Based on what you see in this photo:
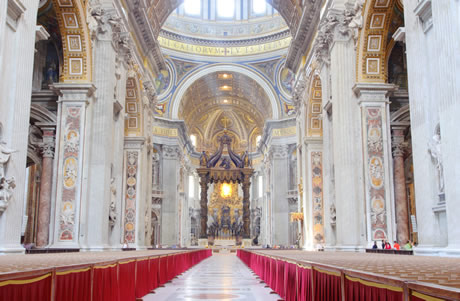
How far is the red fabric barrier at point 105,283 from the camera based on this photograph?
448cm

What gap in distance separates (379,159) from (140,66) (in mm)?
10657

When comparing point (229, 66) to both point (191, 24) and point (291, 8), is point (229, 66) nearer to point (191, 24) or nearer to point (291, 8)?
point (191, 24)

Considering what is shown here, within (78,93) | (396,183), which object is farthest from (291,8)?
(78,93)

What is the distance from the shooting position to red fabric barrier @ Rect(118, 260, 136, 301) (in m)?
5.64

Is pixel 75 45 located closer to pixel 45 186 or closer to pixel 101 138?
pixel 101 138

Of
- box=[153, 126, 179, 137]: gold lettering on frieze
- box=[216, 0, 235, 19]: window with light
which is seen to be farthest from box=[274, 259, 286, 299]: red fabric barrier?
box=[216, 0, 235, 19]: window with light

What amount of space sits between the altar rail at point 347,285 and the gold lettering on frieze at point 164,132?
27.4 metres

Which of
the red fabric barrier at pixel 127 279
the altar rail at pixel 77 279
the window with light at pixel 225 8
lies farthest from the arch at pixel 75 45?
the window with light at pixel 225 8

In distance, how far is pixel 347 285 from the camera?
3.25 m

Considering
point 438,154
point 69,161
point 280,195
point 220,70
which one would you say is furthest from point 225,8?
point 438,154

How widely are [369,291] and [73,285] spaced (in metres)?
2.24

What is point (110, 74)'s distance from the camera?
44.8ft

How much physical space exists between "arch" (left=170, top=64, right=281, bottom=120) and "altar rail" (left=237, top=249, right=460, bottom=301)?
27831 millimetres

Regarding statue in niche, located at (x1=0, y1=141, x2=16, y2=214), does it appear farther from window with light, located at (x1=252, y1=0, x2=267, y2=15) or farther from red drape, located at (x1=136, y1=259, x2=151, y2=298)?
window with light, located at (x1=252, y1=0, x2=267, y2=15)
